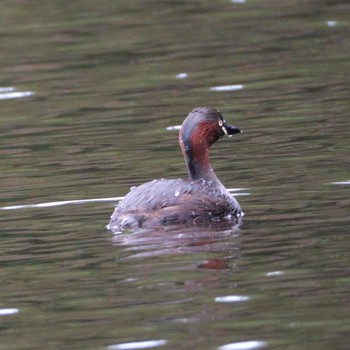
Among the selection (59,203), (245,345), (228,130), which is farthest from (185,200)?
(245,345)

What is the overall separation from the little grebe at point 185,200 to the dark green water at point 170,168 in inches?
8.0

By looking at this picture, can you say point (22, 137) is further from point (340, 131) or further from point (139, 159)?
point (340, 131)

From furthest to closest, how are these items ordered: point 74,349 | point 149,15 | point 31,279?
point 149,15
point 31,279
point 74,349

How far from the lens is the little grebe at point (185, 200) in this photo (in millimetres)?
10734

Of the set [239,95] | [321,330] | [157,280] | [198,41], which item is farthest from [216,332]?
[198,41]

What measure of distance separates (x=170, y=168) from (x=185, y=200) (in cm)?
249

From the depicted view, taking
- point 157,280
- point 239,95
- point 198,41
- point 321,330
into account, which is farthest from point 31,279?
point 198,41

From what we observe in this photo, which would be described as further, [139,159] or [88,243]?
[139,159]

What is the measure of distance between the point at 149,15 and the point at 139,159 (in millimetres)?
9543

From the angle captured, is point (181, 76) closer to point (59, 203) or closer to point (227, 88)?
point (227, 88)

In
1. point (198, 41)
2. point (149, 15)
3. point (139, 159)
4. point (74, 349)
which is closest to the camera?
point (74, 349)

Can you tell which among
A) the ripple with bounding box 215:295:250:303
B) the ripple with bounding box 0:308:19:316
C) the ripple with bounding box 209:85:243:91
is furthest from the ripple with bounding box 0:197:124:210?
the ripple with bounding box 209:85:243:91

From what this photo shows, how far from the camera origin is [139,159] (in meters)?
13.8

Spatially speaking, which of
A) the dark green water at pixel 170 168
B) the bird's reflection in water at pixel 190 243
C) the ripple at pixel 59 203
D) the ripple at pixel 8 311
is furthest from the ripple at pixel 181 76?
the ripple at pixel 8 311
